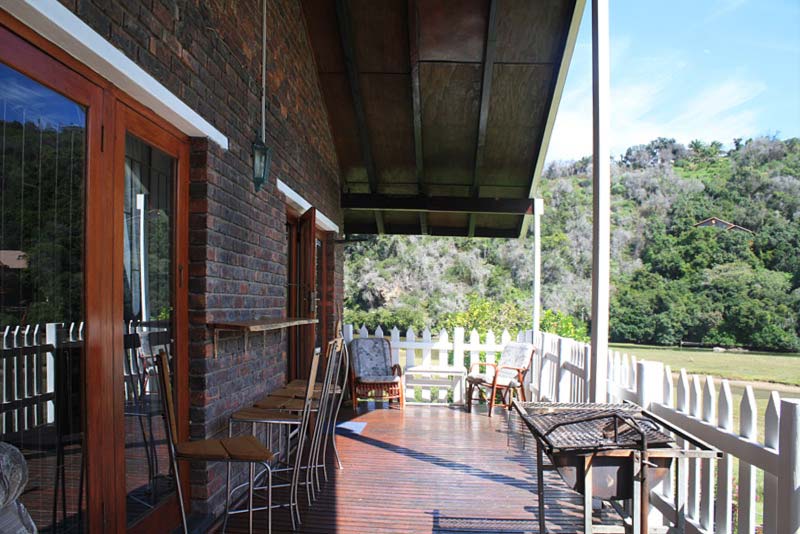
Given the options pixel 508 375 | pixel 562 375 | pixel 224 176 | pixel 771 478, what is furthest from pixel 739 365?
pixel 224 176

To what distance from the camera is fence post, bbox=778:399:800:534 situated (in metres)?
1.93

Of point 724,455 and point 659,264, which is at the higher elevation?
point 659,264

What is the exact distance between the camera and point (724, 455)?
2436 millimetres

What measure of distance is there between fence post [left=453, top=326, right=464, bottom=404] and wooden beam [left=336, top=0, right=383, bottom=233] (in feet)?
7.10

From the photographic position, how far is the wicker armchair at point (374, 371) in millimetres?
6780

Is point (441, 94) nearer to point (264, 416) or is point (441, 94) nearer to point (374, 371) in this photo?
point (374, 371)

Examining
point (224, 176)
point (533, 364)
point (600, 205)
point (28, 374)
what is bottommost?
point (533, 364)

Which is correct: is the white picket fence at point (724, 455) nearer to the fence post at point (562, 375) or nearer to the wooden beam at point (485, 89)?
the fence post at point (562, 375)

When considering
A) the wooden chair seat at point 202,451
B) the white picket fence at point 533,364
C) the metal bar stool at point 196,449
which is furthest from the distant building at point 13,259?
the white picket fence at point 533,364

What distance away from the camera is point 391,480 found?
4.12 metres

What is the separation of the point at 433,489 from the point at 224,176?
7.99 feet

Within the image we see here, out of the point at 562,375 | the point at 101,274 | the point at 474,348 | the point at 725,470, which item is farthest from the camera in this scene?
the point at 474,348

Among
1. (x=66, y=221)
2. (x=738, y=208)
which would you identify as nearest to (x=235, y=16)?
(x=66, y=221)

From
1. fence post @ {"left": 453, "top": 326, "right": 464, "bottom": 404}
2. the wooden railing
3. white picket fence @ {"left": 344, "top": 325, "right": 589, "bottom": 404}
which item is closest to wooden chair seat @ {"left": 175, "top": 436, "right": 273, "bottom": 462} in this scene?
the wooden railing
